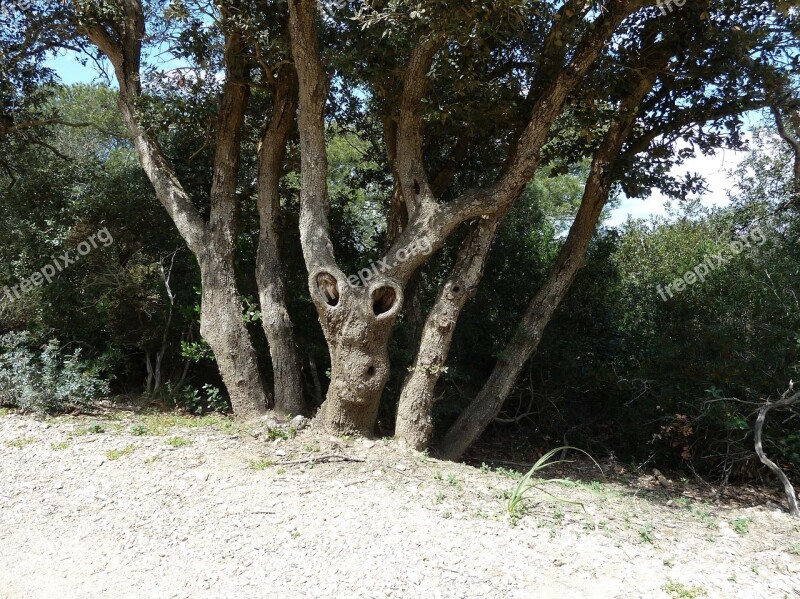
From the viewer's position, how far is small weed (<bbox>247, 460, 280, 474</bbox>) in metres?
4.79

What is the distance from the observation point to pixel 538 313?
6637mm

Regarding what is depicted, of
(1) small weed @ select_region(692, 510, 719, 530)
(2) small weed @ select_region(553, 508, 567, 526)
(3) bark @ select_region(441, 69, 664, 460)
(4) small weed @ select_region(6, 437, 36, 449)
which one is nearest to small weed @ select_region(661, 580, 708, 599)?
(2) small weed @ select_region(553, 508, 567, 526)

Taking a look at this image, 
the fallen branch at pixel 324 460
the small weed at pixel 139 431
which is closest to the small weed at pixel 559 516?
the fallen branch at pixel 324 460

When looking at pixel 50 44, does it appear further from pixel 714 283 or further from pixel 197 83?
pixel 714 283

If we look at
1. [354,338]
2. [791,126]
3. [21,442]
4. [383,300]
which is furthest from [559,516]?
[791,126]

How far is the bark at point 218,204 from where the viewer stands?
251 inches

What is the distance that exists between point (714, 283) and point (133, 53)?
7.12 meters

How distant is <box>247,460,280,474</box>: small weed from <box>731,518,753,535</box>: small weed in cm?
345

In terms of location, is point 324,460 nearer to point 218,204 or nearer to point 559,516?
point 559,516

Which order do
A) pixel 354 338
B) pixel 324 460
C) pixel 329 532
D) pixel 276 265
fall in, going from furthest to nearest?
pixel 276 265
pixel 354 338
pixel 324 460
pixel 329 532

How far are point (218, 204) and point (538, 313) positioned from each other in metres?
3.51

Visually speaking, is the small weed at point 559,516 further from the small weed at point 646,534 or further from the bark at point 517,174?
the bark at point 517,174

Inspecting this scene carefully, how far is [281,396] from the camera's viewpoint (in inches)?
251

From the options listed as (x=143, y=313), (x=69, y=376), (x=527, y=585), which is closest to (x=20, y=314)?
(x=143, y=313)
